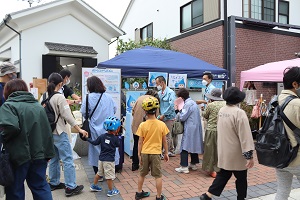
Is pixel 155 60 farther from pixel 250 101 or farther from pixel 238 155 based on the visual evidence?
pixel 238 155

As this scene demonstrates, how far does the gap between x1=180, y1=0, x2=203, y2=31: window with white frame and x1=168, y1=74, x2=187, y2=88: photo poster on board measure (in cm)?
626

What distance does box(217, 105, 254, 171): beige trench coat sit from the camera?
10.9 ft

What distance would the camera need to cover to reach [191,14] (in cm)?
1349

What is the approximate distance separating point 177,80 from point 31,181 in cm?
509

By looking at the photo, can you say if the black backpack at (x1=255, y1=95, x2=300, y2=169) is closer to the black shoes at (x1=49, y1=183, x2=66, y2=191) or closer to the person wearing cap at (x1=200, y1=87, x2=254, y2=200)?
the person wearing cap at (x1=200, y1=87, x2=254, y2=200)

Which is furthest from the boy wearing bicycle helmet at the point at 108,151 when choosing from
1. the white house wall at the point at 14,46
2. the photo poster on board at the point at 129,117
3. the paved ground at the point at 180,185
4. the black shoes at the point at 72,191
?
the white house wall at the point at 14,46

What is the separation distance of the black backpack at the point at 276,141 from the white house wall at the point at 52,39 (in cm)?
980

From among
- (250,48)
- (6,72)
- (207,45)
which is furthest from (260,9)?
(6,72)

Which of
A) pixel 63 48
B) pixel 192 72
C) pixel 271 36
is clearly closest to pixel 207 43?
pixel 271 36

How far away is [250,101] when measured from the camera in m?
9.27

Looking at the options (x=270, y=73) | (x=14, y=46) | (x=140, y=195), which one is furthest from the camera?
(x=14, y=46)

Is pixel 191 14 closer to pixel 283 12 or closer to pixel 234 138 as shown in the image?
pixel 283 12

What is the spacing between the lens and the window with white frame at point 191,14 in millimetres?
12875

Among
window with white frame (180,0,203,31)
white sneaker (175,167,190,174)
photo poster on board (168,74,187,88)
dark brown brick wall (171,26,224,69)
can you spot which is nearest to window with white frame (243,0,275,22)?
dark brown brick wall (171,26,224,69)
